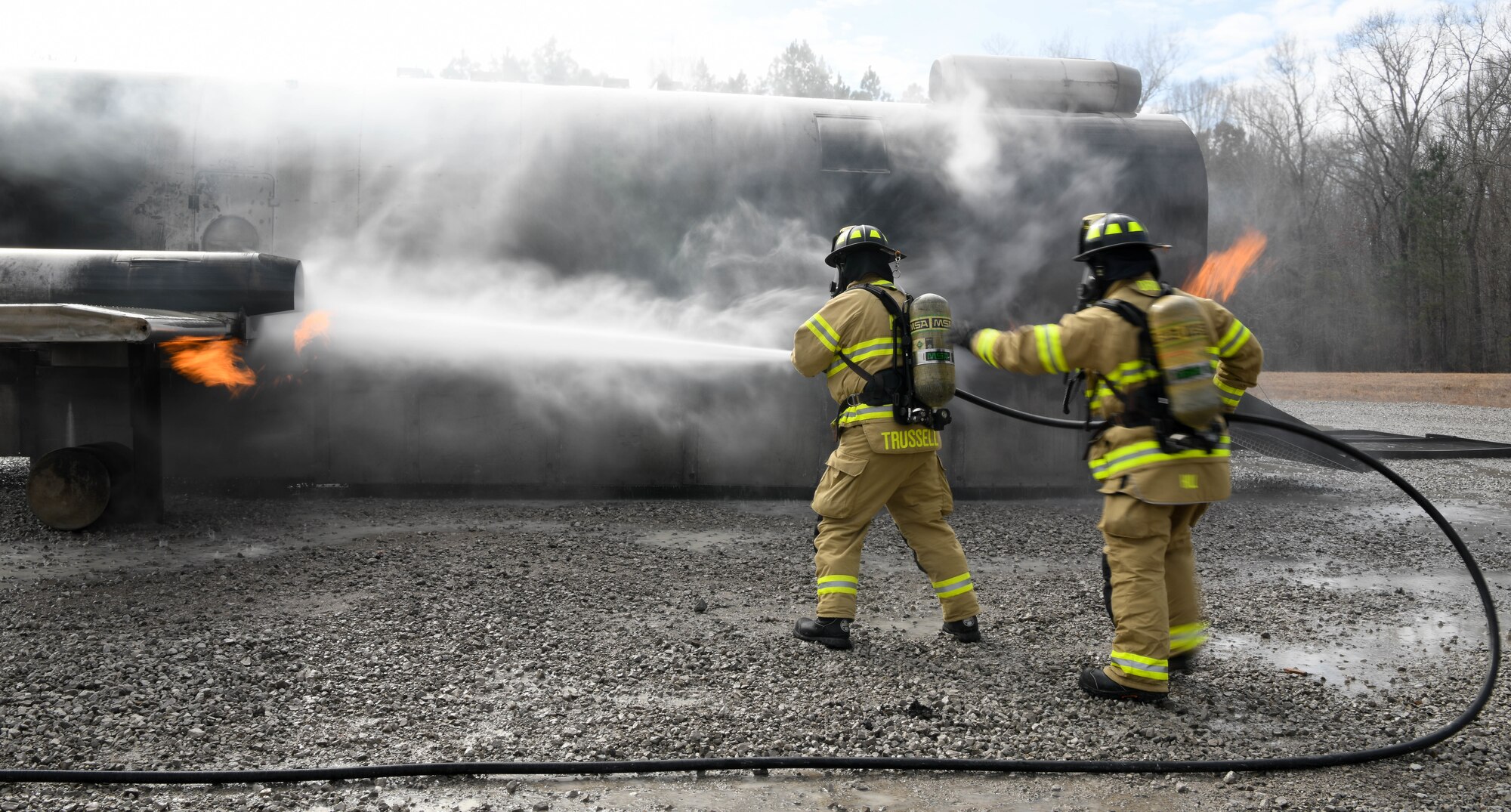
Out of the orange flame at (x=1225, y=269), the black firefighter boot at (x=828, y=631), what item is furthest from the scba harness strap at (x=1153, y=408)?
the orange flame at (x=1225, y=269)

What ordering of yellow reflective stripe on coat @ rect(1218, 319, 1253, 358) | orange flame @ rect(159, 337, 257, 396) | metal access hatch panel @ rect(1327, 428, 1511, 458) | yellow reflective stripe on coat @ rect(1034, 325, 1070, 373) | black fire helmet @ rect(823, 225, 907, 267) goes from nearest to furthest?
1. yellow reflective stripe on coat @ rect(1034, 325, 1070, 373)
2. yellow reflective stripe on coat @ rect(1218, 319, 1253, 358)
3. black fire helmet @ rect(823, 225, 907, 267)
4. orange flame @ rect(159, 337, 257, 396)
5. metal access hatch panel @ rect(1327, 428, 1511, 458)

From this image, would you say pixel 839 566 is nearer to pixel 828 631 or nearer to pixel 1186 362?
pixel 828 631

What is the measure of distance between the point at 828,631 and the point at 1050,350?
1533 mm

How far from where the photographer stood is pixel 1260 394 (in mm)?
18422

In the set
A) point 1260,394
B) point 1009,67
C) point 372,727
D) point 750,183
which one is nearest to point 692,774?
point 372,727

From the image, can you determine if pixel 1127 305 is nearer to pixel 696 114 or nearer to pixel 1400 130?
pixel 696 114

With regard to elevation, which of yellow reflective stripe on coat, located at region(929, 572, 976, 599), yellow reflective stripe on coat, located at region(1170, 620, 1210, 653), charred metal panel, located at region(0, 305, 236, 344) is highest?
charred metal panel, located at region(0, 305, 236, 344)

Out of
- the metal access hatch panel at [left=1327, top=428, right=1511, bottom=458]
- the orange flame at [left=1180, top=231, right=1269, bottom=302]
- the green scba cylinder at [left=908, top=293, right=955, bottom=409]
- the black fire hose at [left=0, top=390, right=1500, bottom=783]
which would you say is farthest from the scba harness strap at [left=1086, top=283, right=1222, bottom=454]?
the metal access hatch panel at [left=1327, top=428, right=1511, bottom=458]

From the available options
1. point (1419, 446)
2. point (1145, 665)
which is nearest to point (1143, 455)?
point (1145, 665)

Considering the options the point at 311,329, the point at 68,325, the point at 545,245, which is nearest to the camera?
the point at 68,325

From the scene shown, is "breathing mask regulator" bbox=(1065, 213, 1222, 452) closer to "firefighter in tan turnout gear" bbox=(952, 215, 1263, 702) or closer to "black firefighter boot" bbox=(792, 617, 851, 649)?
"firefighter in tan turnout gear" bbox=(952, 215, 1263, 702)

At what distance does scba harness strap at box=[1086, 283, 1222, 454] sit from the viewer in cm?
355

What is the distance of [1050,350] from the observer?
3.68 metres

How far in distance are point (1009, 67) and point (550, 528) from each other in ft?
18.8
